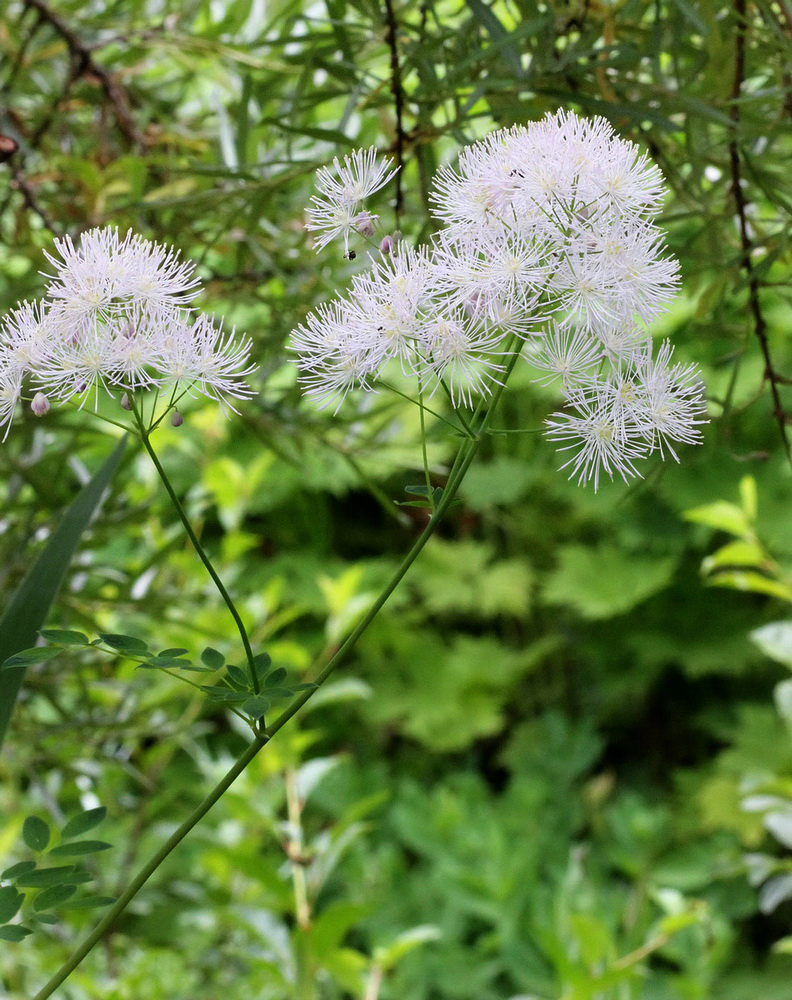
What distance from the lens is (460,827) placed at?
107cm

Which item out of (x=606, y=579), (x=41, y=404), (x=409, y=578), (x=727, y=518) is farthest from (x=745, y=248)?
(x=409, y=578)

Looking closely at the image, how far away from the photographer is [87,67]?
443 mm

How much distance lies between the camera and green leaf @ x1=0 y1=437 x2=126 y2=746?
0.24 metres

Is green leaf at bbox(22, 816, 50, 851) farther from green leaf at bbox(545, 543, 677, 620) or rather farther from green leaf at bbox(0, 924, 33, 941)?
green leaf at bbox(545, 543, 677, 620)

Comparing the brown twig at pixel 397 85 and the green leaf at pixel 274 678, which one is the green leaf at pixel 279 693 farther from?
the brown twig at pixel 397 85

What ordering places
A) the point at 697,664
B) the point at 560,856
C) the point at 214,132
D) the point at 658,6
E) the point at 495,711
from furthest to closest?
the point at 495,711 → the point at 697,664 → the point at 560,856 → the point at 214,132 → the point at 658,6

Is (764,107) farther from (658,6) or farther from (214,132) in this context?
(214,132)

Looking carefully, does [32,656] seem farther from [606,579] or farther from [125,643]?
[606,579]

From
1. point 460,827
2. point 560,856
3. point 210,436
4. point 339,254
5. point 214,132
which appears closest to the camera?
point 339,254

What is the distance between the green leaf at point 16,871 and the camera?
0.64 feet

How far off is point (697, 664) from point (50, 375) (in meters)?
1.44

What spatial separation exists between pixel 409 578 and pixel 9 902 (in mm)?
1563

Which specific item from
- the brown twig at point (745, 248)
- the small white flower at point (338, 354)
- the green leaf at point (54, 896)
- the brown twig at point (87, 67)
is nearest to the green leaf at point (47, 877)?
the green leaf at point (54, 896)

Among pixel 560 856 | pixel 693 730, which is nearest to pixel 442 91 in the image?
pixel 560 856
